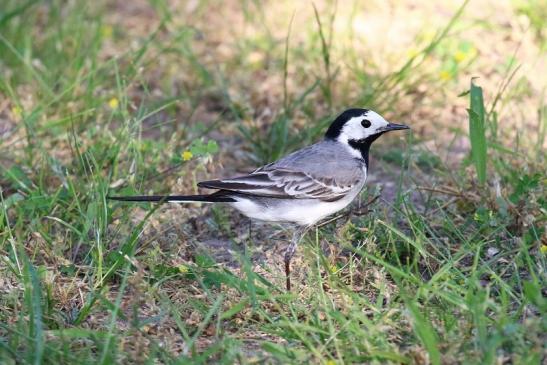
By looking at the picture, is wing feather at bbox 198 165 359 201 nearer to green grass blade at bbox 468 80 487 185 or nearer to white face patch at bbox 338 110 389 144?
white face patch at bbox 338 110 389 144

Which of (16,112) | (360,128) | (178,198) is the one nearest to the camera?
(178,198)

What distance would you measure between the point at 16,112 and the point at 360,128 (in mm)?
2321

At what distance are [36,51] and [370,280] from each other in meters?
3.85

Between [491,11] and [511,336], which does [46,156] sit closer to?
[511,336]

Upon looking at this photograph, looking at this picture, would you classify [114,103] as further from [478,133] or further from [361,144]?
[478,133]

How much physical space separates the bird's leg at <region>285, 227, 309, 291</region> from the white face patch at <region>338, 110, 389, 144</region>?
680 millimetres

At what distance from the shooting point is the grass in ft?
11.5

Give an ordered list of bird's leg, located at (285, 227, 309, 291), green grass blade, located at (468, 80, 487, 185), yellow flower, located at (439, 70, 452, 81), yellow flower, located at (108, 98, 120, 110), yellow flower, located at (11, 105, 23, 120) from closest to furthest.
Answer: bird's leg, located at (285, 227, 309, 291) < green grass blade, located at (468, 80, 487, 185) < yellow flower, located at (11, 105, 23, 120) < yellow flower, located at (108, 98, 120, 110) < yellow flower, located at (439, 70, 452, 81)

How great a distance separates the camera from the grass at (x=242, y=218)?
3.50 metres

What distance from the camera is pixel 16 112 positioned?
5.85m

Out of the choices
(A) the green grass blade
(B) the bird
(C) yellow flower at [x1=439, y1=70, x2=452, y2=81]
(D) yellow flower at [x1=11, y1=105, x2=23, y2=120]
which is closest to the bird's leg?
(B) the bird

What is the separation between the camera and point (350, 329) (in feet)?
11.3

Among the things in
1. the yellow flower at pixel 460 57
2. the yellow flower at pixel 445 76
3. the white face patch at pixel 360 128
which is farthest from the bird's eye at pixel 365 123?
the yellow flower at pixel 460 57

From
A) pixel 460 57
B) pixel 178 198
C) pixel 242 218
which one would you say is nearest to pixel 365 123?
pixel 242 218
